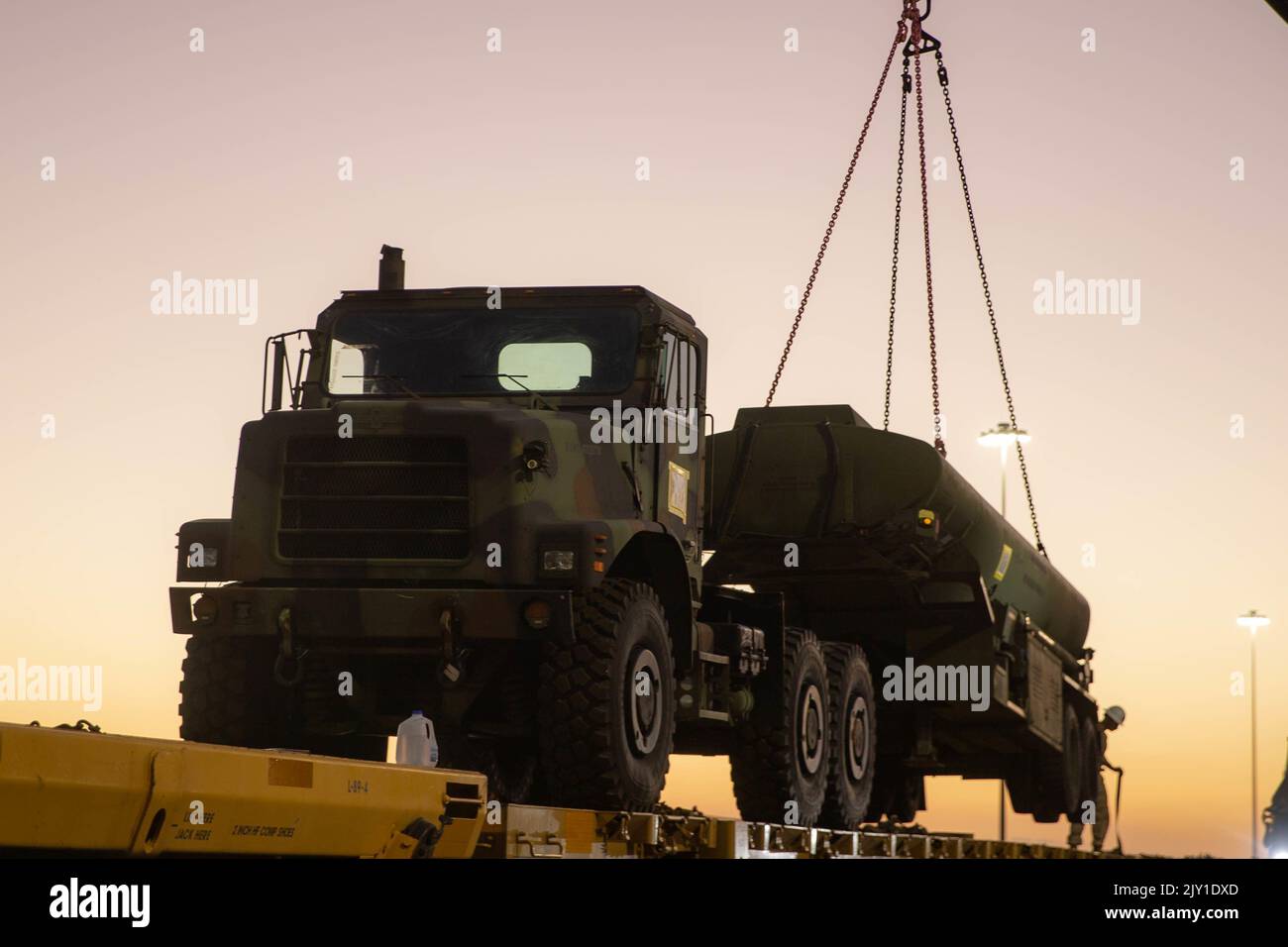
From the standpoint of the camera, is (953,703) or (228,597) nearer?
(228,597)

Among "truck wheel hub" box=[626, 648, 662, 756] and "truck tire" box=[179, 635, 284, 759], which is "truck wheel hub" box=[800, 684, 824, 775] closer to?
"truck wheel hub" box=[626, 648, 662, 756]

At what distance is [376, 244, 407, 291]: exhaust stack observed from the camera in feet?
42.7

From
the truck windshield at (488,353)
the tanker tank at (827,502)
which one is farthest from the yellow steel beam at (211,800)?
the tanker tank at (827,502)

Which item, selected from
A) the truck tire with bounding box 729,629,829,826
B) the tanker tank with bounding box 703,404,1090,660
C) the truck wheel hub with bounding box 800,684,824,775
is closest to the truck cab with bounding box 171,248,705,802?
the truck tire with bounding box 729,629,829,826

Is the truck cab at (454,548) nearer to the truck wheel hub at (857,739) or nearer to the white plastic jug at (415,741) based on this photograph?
the white plastic jug at (415,741)

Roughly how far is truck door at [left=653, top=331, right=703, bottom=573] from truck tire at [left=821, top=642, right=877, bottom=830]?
298cm
